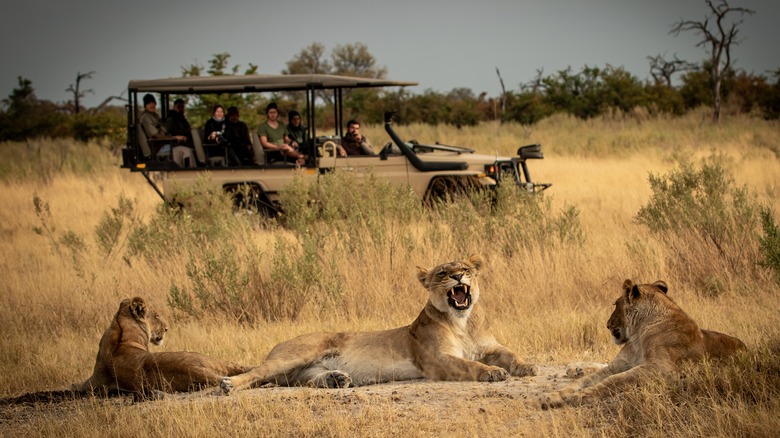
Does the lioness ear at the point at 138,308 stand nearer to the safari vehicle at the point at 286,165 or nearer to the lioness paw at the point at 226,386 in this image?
the lioness paw at the point at 226,386

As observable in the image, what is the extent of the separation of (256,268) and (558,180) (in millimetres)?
11152

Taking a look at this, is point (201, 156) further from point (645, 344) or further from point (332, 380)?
point (645, 344)

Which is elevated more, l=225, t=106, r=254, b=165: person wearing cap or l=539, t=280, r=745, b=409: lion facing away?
l=225, t=106, r=254, b=165: person wearing cap

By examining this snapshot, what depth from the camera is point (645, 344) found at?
584cm

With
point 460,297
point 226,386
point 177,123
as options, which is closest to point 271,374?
point 226,386

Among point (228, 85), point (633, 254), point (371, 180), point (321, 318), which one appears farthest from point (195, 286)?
point (228, 85)

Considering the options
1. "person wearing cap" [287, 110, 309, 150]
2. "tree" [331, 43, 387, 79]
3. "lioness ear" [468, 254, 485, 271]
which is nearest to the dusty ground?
"lioness ear" [468, 254, 485, 271]

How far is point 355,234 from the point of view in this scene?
10492mm

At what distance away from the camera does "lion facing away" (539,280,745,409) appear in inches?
219

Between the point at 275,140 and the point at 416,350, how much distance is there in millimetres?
8014

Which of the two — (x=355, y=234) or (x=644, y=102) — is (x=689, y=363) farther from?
(x=644, y=102)

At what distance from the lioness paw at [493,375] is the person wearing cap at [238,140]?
27.7 feet

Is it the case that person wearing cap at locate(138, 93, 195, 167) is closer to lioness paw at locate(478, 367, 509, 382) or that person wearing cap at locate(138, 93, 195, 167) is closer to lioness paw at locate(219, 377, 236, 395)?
lioness paw at locate(219, 377, 236, 395)

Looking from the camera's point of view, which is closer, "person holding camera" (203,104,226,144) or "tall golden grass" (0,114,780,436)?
"tall golden grass" (0,114,780,436)
